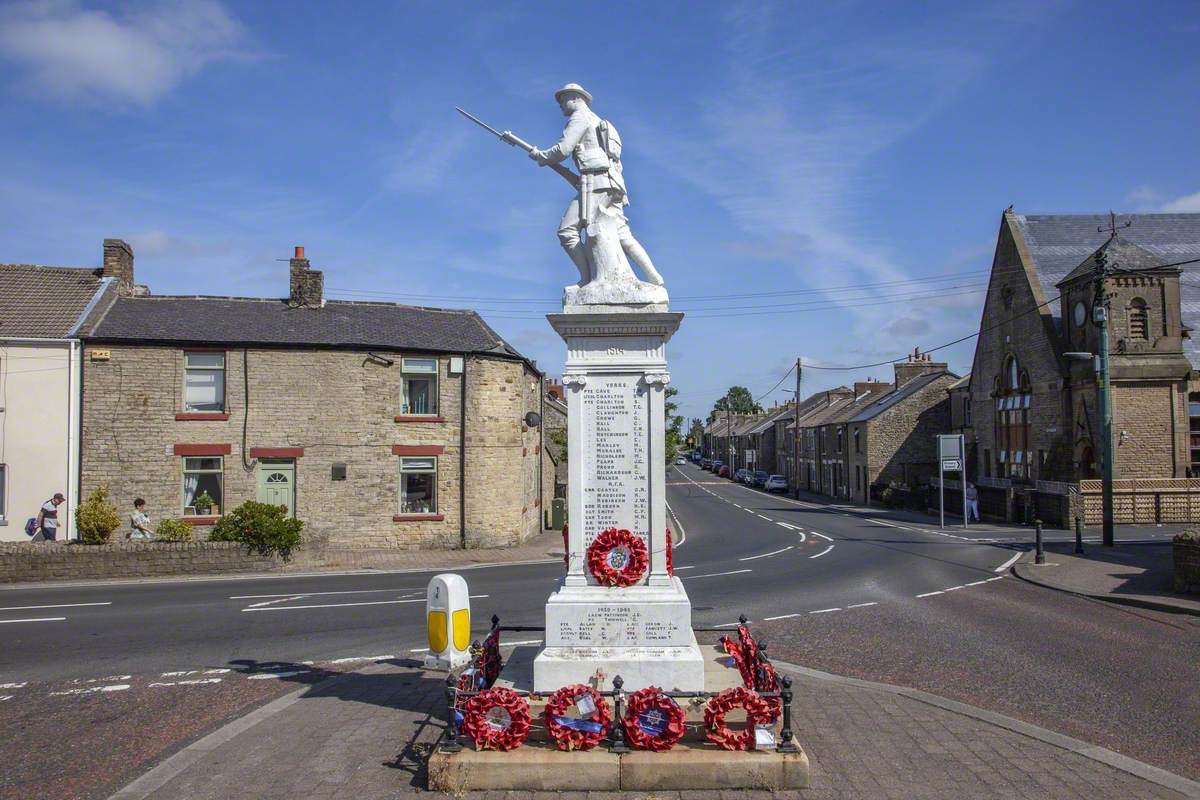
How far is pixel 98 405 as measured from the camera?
22.4m

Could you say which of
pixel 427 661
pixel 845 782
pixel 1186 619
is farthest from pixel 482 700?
pixel 1186 619

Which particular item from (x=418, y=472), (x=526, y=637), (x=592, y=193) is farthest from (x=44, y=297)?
(x=592, y=193)

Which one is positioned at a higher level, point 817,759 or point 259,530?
point 259,530

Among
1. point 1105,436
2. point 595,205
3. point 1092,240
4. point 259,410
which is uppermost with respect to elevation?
point 1092,240

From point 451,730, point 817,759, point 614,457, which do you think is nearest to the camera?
point 451,730

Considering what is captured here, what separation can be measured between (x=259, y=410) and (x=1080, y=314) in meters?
31.1

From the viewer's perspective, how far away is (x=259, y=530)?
20000mm

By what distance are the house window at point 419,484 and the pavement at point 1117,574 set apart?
1567 centimetres

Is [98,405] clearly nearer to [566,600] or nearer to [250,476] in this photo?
[250,476]

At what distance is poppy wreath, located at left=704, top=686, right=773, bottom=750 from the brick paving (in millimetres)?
362

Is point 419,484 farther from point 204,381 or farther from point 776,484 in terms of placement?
point 776,484

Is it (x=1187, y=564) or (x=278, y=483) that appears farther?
(x=278, y=483)

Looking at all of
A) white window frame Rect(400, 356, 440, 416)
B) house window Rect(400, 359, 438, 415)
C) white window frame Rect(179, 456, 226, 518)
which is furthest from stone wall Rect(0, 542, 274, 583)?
house window Rect(400, 359, 438, 415)

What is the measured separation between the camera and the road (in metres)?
7.76
